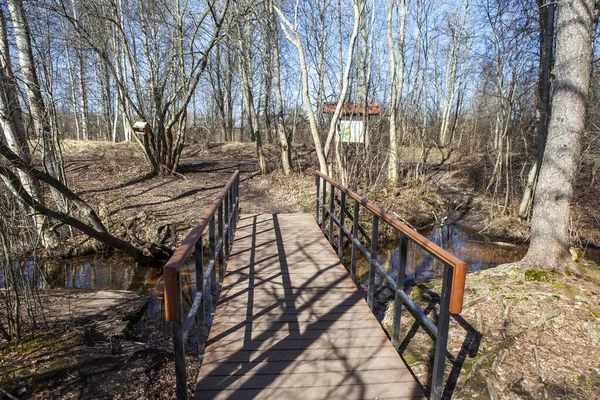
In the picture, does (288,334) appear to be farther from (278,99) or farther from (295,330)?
(278,99)

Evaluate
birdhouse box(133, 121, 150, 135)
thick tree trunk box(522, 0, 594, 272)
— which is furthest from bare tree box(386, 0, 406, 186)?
birdhouse box(133, 121, 150, 135)

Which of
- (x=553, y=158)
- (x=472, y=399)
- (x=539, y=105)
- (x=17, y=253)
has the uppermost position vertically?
(x=539, y=105)

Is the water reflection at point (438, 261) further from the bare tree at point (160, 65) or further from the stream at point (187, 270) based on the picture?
the bare tree at point (160, 65)

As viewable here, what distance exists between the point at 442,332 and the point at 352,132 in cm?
869

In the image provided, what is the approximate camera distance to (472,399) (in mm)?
2934

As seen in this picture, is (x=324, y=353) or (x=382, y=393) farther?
(x=324, y=353)

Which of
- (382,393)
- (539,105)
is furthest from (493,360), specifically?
(539,105)

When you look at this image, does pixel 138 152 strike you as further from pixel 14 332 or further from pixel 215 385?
pixel 215 385

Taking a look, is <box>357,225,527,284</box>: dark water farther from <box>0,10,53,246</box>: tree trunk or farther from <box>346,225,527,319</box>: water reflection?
<box>0,10,53,246</box>: tree trunk

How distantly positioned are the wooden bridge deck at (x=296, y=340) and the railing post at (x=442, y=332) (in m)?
0.19

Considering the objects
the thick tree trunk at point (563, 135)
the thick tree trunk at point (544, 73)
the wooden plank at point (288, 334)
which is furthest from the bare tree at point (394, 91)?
the wooden plank at point (288, 334)

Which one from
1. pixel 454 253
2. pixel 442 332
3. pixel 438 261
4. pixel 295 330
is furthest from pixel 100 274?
pixel 454 253

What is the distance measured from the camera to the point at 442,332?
2.37 m

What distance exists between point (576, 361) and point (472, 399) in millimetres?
1076
